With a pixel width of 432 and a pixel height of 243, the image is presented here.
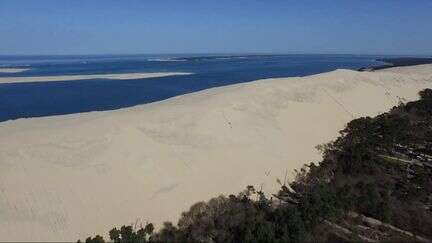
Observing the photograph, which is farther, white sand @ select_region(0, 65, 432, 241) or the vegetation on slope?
white sand @ select_region(0, 65, 432, 241)

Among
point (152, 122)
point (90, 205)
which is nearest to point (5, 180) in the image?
point (90, 205)

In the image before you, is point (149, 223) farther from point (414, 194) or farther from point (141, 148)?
Answer: point (414, 194)

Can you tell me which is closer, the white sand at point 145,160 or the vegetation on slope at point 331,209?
the vegetation on slope at point 331,209

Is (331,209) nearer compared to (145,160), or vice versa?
(331,209)

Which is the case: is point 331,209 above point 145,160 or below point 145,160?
above
